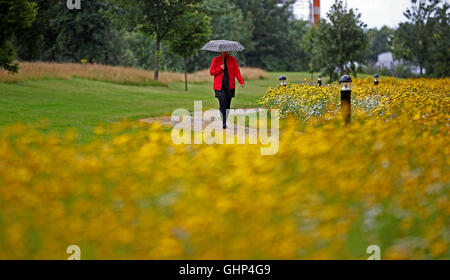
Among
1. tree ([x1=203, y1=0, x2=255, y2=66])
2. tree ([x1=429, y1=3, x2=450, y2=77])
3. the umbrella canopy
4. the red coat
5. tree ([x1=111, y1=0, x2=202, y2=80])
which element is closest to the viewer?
the red coat

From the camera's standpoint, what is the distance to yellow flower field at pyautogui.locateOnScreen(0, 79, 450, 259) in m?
3.81

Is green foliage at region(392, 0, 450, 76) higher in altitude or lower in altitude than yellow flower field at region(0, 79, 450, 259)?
higher

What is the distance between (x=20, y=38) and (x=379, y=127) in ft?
121

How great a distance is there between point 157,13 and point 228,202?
1020 inches

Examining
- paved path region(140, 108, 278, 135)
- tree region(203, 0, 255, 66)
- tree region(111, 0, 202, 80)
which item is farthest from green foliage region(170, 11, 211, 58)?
tree region(203, 0, 255, 66)

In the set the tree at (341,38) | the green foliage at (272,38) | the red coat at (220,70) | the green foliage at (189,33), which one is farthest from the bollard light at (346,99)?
the green foliage at (272,38)

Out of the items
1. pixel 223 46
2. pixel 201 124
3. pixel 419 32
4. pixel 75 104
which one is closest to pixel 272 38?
pixel 419 32

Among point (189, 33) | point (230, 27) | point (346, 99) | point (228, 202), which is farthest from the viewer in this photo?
point (230, 27)

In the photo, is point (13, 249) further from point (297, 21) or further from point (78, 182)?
point (297, 21)

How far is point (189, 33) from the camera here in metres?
28.5

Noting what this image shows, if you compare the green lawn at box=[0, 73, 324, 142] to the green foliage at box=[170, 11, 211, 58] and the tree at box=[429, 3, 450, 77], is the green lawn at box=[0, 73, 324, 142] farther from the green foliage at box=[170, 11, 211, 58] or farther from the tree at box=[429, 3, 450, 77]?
the tree at box=[429, 3, 450, 77]

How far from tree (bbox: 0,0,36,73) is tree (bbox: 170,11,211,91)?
1112 centimetres

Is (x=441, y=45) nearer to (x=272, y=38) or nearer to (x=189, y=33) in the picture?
(x=189, y=33)

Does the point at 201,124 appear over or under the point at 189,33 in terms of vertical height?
under
